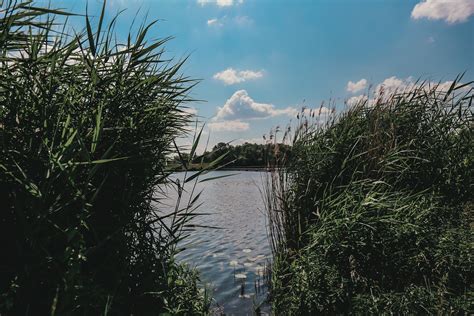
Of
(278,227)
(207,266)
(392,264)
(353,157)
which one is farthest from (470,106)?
(207,266)

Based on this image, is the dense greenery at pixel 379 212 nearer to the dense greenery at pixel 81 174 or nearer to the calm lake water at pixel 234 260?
the calm lake water at pixel 234 260

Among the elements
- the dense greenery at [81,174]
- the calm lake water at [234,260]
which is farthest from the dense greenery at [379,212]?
the dense greenery at [81,174]

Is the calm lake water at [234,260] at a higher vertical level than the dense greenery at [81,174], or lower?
lower

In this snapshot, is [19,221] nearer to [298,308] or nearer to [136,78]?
[136,78]

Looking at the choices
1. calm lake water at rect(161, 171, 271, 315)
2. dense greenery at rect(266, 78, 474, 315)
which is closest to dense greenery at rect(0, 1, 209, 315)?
calm lake water at rect(161, 171, 271, 315)

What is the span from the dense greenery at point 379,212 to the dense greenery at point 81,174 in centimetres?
171

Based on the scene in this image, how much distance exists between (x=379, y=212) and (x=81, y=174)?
361cm

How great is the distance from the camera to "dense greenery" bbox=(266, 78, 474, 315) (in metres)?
4.30

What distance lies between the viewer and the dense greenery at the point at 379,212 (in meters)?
4.30

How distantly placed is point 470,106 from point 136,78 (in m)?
5.53

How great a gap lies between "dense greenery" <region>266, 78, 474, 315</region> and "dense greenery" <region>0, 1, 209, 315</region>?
5.62 ft

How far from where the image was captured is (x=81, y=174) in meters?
2.99

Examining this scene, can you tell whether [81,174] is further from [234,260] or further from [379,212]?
[234,260]

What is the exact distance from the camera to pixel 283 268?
521cm
